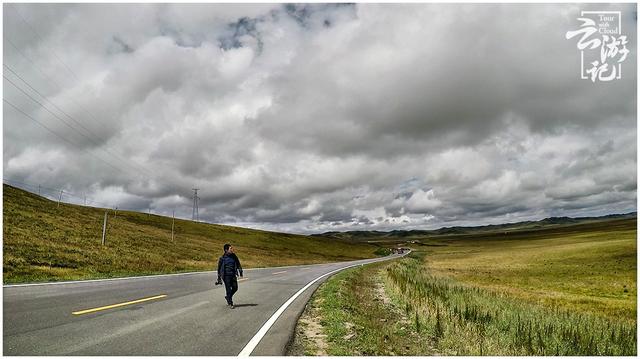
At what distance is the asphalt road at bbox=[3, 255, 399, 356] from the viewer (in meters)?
6.27

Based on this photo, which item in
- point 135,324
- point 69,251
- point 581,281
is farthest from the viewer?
point 581,281

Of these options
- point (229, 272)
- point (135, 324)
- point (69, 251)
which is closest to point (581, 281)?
point (229, 272)

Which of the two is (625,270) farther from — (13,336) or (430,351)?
(13,336)

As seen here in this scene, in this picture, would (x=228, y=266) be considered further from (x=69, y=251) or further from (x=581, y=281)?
(x=581, y=281)

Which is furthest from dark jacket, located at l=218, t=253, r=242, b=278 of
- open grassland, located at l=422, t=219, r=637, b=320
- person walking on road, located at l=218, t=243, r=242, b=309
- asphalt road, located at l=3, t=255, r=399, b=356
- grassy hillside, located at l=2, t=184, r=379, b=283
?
open grassland, located at l=422, t=219, r=637, b=320

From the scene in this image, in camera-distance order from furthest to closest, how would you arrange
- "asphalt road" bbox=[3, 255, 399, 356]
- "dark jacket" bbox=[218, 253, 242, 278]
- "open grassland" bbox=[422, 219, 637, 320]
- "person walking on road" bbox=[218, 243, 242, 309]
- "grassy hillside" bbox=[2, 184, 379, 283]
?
1. "grassy hillside" bbox=[2, 184, 379, 283]
2. "open grassland" bbox=[422, 219, 637, 320]
3. "dark jacket" bbox=[218, 253, 242, 278]
4. "person walking on road" bbox=[218, 243, 242, 309]
5. "asphalt road" bbox=[3, 255, 399, 356]

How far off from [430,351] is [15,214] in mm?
45950

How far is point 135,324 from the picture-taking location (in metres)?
7.93

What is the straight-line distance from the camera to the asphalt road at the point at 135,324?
6270 mm

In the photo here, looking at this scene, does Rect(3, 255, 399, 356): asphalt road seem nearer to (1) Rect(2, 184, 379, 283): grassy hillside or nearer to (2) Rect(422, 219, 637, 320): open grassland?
(1) Rect(2, 184, 379, 283): grassy hillside

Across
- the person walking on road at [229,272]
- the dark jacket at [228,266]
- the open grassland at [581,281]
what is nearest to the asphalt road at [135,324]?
the person walking on road at [229,272]

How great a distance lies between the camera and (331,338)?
25.2 ft

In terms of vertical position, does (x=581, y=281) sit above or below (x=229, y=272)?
below

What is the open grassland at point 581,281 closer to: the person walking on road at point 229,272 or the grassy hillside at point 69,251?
the person walking on road at point 229,272
